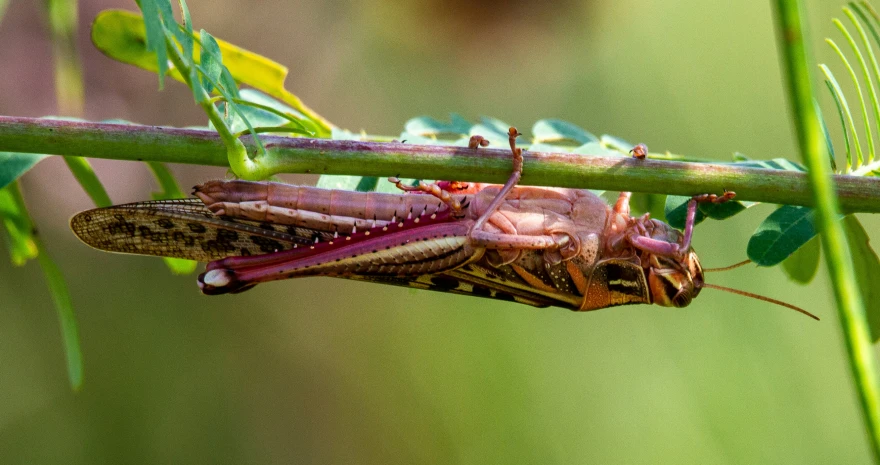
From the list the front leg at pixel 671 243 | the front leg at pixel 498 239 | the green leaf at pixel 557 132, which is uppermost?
the green leaf at pixel 557 132

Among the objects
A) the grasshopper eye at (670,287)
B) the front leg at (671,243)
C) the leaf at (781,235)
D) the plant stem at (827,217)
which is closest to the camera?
the plant stem at (827,217)

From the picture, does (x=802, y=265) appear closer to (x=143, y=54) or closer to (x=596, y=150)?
(x=596, y=150)

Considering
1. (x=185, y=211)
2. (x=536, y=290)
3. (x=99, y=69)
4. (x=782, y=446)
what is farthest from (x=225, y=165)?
(x=782, y=446)

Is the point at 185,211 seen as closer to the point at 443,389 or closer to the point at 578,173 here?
the point at 578,173

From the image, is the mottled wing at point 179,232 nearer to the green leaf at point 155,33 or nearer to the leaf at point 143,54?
the leaf at point 143,54

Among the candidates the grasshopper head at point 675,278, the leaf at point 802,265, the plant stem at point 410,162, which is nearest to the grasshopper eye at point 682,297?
the grasshopper head at point 675,278

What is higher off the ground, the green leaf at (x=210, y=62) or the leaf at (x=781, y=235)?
the green leaf at (x=210, y=62)
